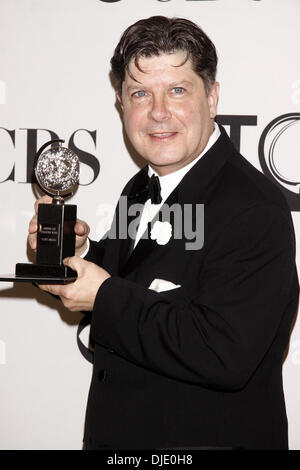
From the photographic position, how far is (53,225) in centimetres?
184

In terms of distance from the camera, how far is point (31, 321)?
107 inches

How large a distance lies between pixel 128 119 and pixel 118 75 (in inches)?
6.3

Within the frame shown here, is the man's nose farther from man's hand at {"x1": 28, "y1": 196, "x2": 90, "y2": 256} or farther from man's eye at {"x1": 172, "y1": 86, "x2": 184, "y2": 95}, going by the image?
man's hand at {"x1": 28, "y1": 196, "x2": 90, "y2": 256}

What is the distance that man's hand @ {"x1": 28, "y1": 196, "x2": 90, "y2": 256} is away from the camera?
6.36 ft

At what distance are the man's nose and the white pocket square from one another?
20.4 inches

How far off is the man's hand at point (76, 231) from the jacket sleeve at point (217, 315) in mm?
445

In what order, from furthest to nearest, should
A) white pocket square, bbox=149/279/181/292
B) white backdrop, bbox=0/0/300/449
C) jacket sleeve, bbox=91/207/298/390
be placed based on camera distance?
1. white backdrop, bbox=0/0/300/449
2. white pocket square, bbox=149/279/181/292
3. jacket sleeve, bbox=91/207/298/390

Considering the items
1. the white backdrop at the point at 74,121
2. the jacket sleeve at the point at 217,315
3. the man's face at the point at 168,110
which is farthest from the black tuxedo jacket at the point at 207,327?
the white backdrop at the point at 74,121

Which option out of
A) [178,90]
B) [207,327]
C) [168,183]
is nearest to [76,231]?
[168,183]

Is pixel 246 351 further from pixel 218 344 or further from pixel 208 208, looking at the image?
pixel 208 208

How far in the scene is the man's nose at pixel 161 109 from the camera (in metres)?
1.88

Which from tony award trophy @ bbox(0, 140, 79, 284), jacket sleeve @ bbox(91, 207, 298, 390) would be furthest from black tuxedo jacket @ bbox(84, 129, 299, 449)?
tony award trophy @ bbox(0, 140, 79, 284)

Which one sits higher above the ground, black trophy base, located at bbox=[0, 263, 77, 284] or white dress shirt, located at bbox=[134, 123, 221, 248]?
white dress shirt, located at bbox=[134, 123, 221, 248]
